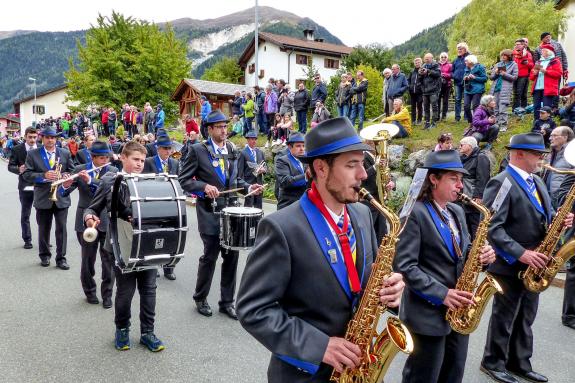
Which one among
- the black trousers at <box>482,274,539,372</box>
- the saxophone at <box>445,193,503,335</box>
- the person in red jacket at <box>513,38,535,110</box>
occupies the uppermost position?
the person in red jacket at <box>513,38,535,110</box>

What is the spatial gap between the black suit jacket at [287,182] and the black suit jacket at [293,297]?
4578mm

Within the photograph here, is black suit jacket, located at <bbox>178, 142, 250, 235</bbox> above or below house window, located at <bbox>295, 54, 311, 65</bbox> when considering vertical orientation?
below

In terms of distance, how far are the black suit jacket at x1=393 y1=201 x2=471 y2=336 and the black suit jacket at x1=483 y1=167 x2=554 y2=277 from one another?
3.31 ft

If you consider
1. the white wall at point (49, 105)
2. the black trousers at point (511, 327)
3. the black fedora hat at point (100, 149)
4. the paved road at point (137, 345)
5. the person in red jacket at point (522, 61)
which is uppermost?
the white wall at point (49, 105)

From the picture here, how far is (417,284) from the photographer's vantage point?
302cm

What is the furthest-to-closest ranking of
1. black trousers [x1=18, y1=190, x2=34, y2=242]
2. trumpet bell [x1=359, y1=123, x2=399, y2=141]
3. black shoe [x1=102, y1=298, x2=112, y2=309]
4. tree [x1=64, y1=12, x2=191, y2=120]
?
tree [x1=64, y1=12, x2=191, y2=120] < black trousers [x1=18, y1=190, x2=34, y2=242] < black shoe [x1=102, y1=298, x2=112, y2=309] < trumpet bell [x1=359, y1=123, x2=399, y2=141]

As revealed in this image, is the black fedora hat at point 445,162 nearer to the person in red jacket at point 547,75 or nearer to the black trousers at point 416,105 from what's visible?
the person in red jacket at point 547,75

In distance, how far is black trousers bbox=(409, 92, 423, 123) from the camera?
14492mm

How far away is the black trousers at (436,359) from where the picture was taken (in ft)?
9.98

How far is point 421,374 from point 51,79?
612 feet

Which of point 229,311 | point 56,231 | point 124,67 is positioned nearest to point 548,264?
point 229,311

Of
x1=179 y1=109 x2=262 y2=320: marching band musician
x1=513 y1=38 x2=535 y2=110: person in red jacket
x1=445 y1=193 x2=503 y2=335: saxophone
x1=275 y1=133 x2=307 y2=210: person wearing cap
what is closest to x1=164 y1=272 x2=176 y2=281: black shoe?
x1=179 y1=109 x2=262 y2=320: marching band musician

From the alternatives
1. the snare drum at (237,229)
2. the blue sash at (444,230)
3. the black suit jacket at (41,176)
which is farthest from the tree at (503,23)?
the blue sash at (444,230)

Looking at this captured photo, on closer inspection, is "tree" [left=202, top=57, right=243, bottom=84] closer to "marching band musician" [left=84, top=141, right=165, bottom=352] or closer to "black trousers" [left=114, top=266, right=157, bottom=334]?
"marching band musician" [left=84, top=141, right=165, bottom=352]
